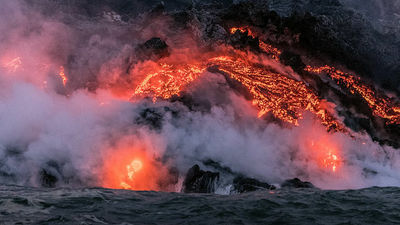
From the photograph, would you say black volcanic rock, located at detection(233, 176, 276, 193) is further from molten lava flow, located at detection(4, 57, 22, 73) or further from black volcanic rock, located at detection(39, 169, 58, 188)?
molten lava flow, located at detection(4, 57, 22, 73)

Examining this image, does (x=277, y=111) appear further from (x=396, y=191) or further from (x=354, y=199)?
(x=354, y=199)

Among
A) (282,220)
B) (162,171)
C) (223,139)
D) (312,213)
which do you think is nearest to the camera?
(282,220)

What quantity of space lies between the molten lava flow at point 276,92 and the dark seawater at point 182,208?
19.0 feet

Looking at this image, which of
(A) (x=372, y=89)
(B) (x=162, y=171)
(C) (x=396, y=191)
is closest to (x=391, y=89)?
(A) (x=372, y=89)

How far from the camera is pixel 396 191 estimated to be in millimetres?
10547

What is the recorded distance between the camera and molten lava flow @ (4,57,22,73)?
14328mm

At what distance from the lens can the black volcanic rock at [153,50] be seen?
13.6m

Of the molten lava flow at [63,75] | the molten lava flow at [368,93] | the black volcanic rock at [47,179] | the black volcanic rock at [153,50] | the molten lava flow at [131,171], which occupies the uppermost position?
the black volcanic rock at [153,50]

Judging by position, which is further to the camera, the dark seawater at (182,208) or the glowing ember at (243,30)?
the glowing ember at (243,30)

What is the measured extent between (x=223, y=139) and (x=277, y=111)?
2588mm

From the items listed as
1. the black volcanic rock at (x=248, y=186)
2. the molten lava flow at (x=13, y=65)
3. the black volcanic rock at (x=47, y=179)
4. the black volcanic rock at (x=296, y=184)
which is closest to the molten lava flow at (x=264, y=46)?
the black volcanic rock at (x=296, y=184)

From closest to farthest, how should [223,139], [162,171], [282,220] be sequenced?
[282,220] → [162,171] → [223,139]

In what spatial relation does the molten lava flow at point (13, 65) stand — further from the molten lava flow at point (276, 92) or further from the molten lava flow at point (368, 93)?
the molten lava flow at point (368, 93)

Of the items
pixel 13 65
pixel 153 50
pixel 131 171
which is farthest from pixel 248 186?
pixel 13 65
